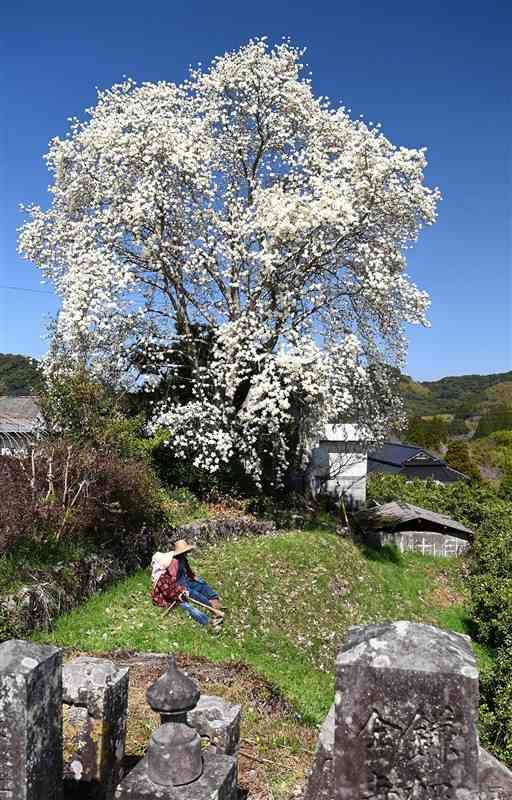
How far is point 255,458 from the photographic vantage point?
18031 millimetres

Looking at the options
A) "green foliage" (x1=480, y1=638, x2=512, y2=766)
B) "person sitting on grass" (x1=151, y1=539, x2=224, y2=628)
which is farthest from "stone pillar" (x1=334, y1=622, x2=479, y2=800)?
"person sitting on grass" (x1=151, y1=539, x2=224, y2=628)

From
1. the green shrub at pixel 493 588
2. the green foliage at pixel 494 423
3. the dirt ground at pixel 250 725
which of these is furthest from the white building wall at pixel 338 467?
the green foliage at pixel 494 423

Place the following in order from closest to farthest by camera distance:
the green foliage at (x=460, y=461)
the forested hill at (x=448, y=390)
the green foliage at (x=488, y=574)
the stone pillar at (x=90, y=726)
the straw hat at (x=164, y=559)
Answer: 1. the stone pillar at (x=90, y=726)
2. the green foliage at (x=488, y=574)
3. the straw hat at (x=164, y=559)
4. the green foliage at (x=460, y=461)
5. the forested hill at (x=448, y=390)

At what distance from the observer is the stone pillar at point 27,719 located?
347 centimetres

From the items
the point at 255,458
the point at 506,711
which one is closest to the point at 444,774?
the point at 506,711

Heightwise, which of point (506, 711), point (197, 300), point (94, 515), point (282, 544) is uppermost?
point (197, 300)

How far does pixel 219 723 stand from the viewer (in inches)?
190

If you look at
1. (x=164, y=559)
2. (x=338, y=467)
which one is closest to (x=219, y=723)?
(x=164, y=559)

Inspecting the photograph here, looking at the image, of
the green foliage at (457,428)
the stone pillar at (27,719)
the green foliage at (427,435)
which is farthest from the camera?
the green foliage at (457,428)

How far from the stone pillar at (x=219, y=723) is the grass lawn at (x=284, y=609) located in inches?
123

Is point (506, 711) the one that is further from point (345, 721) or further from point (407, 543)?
point (407, 543)

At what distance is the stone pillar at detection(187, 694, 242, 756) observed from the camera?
188 inches

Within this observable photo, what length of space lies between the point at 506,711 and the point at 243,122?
55.0 feet

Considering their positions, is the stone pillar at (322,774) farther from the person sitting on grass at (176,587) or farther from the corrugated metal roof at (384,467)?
the corrugated metal roof at (384,467)
